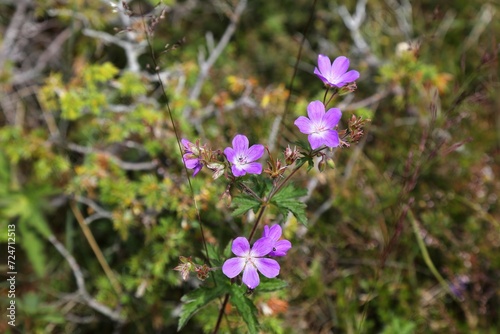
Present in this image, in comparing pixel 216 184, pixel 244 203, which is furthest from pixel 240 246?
pixel 216 184

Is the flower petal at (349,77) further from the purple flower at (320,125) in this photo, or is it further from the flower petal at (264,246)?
the flower petal at (264,246)

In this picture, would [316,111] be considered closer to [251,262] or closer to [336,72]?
[336,72]

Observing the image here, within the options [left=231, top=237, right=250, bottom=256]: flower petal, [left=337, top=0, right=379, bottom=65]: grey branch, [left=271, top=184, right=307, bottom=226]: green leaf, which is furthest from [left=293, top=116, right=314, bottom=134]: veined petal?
[left=337, top=0, right=379, bottom=65]: grey branch

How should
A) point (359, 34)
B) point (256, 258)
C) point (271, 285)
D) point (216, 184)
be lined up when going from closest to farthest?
point (256, 258) < point (271, 285) < point (216, 184) < point (359, 34)

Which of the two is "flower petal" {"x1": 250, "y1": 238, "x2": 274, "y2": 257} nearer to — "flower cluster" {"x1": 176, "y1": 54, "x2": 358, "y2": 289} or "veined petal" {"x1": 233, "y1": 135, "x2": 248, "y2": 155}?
"flower cluster" {"x1": 176, "y1": 54, "x2": 358, "y2": 289}

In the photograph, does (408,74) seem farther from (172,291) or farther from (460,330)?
(172,291)
